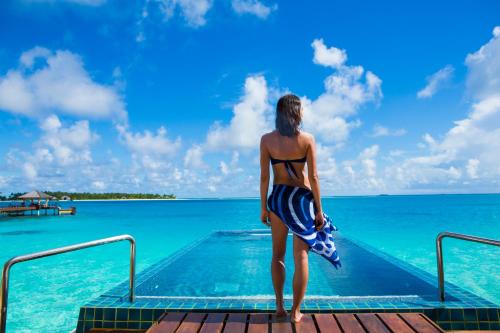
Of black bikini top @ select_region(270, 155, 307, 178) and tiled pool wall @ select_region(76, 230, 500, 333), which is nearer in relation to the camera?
black bikini top @ select_region(270, 155, 307, 178)

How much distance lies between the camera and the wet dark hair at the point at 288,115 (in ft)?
7.36

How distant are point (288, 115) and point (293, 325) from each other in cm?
145

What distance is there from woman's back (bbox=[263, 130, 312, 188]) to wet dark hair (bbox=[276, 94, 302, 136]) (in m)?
0.05

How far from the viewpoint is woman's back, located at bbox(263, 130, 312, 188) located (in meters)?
2.25

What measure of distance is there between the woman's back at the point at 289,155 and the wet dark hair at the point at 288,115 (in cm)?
5

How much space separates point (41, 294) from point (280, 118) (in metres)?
5.93

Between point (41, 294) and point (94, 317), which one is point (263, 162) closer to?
point (94, 317)

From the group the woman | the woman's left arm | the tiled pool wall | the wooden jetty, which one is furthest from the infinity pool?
the woman's left arm

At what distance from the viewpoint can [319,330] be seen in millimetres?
2080

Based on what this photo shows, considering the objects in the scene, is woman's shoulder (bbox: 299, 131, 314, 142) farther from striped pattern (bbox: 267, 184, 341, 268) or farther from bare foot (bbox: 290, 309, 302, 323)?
bare foot (bbox: 290, 309, 302, 323)

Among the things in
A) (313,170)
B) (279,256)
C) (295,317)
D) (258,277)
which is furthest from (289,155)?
(258,277)

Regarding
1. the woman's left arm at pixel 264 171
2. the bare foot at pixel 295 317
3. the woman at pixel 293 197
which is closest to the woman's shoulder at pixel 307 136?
the woman at pixel 293 197

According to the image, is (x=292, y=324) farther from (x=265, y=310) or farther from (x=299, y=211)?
(x=299, y=211)

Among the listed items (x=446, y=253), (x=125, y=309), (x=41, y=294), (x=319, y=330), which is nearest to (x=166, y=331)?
(x=125, y=309)
